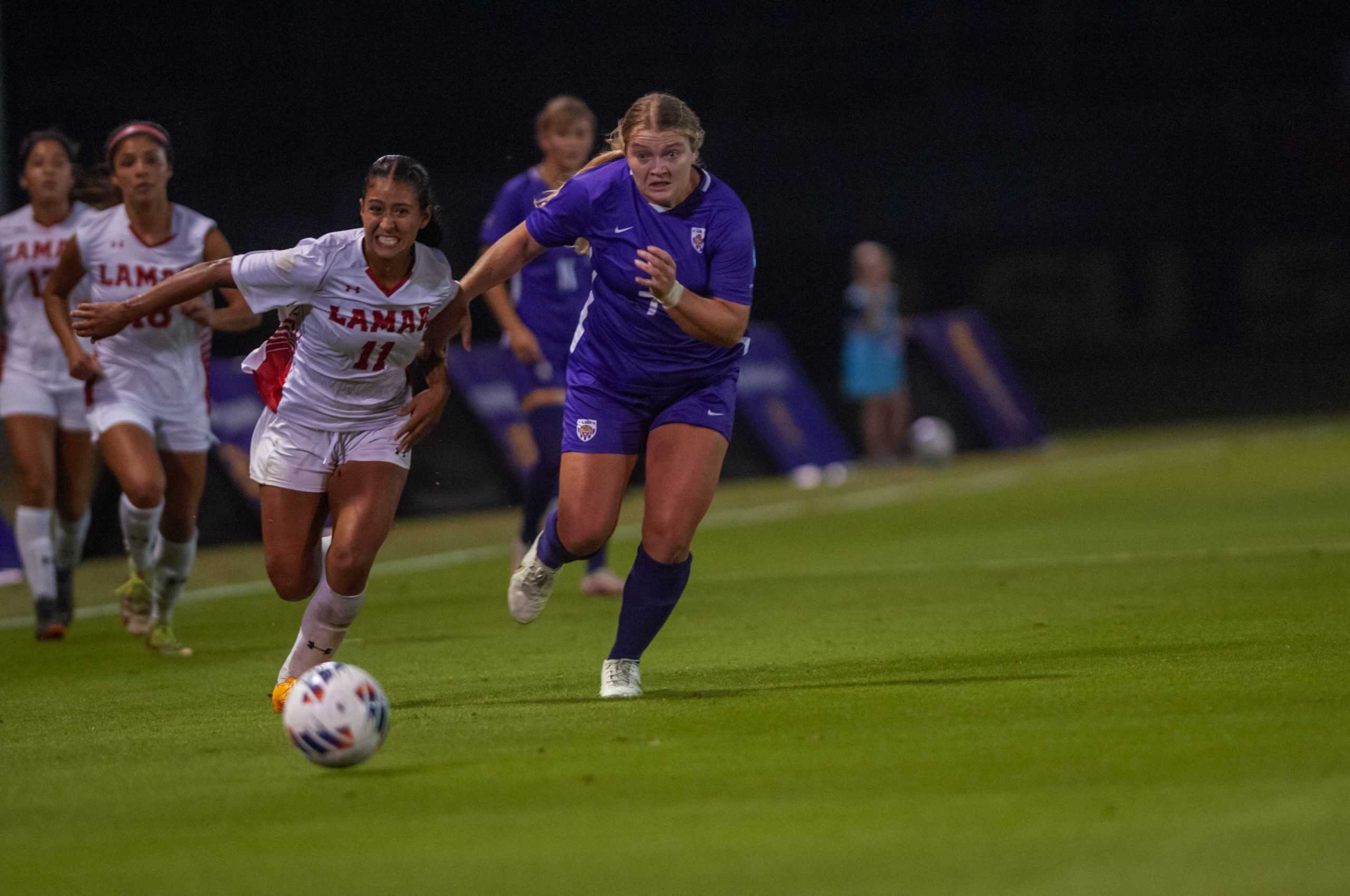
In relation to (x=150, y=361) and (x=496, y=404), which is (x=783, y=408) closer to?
(x=496, y=404)

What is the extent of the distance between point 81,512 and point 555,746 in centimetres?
486

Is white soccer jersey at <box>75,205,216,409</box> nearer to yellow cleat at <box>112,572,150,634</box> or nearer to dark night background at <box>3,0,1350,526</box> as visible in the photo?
yellow cleat at <box>112,572,150,634</box>

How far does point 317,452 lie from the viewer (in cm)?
743

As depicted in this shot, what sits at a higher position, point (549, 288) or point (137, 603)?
point (549, 288)

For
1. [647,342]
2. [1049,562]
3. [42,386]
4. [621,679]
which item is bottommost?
[1049,562]

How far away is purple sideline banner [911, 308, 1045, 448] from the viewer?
2327cm

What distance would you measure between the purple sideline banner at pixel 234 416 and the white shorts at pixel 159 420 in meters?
4.40

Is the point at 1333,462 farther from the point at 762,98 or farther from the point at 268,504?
the point at 268,504

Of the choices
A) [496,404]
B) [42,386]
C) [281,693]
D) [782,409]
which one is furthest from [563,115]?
[782,409]

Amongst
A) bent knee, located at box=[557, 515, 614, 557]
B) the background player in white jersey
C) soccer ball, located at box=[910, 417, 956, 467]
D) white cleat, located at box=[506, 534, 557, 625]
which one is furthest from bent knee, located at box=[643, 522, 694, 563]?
soccer ball, located at box=[910, 417, 956, 467]

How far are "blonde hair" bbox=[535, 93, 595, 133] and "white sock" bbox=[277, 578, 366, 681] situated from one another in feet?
11.9

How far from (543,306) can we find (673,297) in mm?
3940

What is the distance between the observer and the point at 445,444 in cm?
1599

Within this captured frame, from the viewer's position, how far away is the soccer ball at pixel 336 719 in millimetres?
5859
